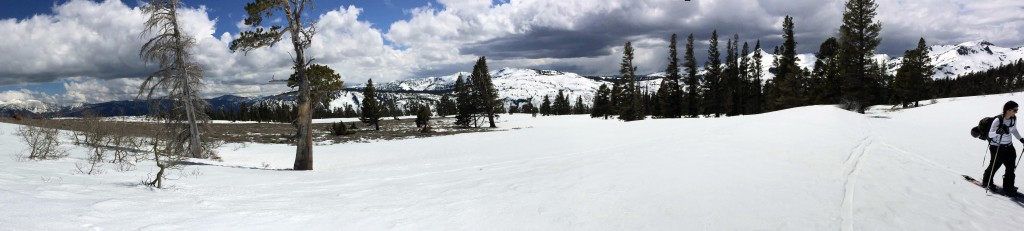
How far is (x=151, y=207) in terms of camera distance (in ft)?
21.1

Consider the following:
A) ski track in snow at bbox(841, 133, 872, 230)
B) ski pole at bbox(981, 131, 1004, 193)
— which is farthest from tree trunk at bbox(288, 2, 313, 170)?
ski pole at bbox(981, 131, 1004, 193)

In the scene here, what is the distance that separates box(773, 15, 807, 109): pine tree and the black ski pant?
1970 inches

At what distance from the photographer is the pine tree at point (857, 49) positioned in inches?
1308

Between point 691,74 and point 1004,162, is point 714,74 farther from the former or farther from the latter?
point 1004,162

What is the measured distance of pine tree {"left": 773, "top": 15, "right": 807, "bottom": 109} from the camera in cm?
5316

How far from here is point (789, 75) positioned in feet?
174

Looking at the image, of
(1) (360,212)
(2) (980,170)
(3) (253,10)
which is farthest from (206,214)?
(2) (980,170)

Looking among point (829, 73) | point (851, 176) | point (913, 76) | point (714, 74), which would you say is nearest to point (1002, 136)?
point (851, 176)

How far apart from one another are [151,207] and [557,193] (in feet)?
20.6

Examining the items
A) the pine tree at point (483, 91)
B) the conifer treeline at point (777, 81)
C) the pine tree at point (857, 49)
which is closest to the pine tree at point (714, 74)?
the conifer treeline at point (777, 81)

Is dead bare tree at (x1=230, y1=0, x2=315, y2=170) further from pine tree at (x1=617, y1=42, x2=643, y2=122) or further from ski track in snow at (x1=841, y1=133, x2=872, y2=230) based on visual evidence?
pine tree at (x1=617, y1=42, x2=643, y2=122)

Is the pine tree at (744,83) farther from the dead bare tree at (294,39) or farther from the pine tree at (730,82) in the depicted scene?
the dead bare tree at (294,39)

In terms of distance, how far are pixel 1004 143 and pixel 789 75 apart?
50.2m

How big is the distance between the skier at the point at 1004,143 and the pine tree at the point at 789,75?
50.0 meters
